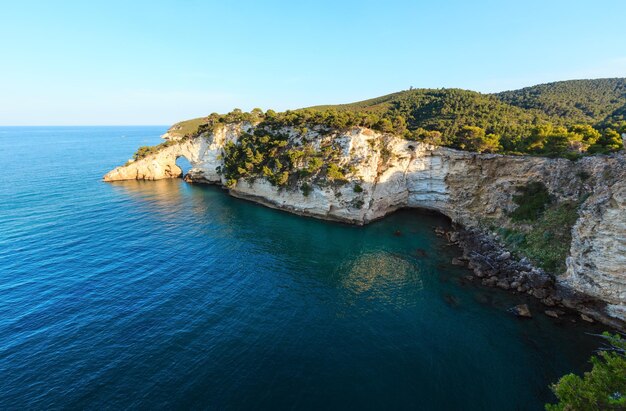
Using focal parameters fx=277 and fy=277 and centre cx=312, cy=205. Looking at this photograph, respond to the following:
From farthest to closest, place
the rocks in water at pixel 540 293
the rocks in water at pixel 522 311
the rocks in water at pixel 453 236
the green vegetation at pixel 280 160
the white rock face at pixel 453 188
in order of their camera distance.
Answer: the green vegetation at pixel 280 160 → the rocks in water at pixel 453 236 → the rocks in water at pixel 540 293 → the white rock face at pixel 453 188 → the rocks in water at pixel 522 311

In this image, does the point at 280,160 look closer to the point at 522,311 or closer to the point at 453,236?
the point at 453,236

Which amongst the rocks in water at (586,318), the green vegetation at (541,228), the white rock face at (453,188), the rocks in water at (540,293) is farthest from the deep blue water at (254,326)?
the green vegetation at (541,228)

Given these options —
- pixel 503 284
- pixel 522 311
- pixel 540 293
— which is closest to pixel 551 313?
pixel 522 311

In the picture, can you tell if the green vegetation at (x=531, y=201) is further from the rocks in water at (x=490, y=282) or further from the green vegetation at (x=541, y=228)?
the rocks in water at (x=490, y=282)

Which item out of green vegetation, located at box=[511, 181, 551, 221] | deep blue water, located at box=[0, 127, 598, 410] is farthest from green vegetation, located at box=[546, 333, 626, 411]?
green vegetation, located at box=[511, 181, 551, 221]

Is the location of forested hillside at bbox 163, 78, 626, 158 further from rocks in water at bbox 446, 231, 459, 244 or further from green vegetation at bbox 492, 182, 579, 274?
rocks in water at bbox 446, 231, 459, 244

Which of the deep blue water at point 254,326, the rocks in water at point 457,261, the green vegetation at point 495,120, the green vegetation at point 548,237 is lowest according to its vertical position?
the deep blue water at point 254,326
